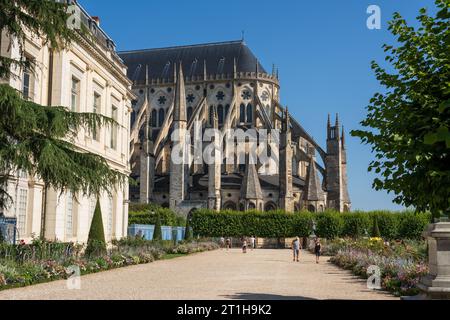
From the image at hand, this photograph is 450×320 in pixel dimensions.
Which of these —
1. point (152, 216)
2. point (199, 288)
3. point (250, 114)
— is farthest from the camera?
point (250, 114)

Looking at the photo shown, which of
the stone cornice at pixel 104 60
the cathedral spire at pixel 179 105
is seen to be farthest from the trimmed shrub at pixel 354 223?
the stone cornice at pixel 104 60

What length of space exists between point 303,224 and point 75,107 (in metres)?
27.5

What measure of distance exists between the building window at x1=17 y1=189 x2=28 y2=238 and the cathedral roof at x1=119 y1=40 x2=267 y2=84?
50060 millimetres

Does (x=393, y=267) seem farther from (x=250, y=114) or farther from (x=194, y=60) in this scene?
(x=194, y=60)

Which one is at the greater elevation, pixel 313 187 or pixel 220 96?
pixel 220 96

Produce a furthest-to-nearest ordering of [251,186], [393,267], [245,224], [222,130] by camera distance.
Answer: [222,130], [251,186], [245,224], [393,267]

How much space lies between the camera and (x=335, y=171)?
54250mm

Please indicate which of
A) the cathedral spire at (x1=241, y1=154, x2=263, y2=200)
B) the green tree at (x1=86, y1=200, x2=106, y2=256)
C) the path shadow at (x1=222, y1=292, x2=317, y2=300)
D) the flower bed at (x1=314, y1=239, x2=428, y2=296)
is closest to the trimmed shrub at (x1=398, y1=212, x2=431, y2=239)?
the cathedral spire at (x1=241, y1=154, x2=263, y2=200)

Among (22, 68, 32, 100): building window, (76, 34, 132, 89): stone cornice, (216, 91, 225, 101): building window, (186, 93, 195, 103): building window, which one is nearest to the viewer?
(22, 68, 32, 100): building window

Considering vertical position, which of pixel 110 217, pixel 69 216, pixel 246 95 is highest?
pixel 246 95

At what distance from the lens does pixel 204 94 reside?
66188 millimetres

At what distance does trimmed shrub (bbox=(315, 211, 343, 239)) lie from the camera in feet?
145

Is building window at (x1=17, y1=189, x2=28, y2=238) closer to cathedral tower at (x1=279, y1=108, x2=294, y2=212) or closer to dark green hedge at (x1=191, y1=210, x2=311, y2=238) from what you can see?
dark green hedge at (x1=191, y1=210, x2=311, y2=238)

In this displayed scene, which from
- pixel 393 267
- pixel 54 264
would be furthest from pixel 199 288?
pixel 393 267
